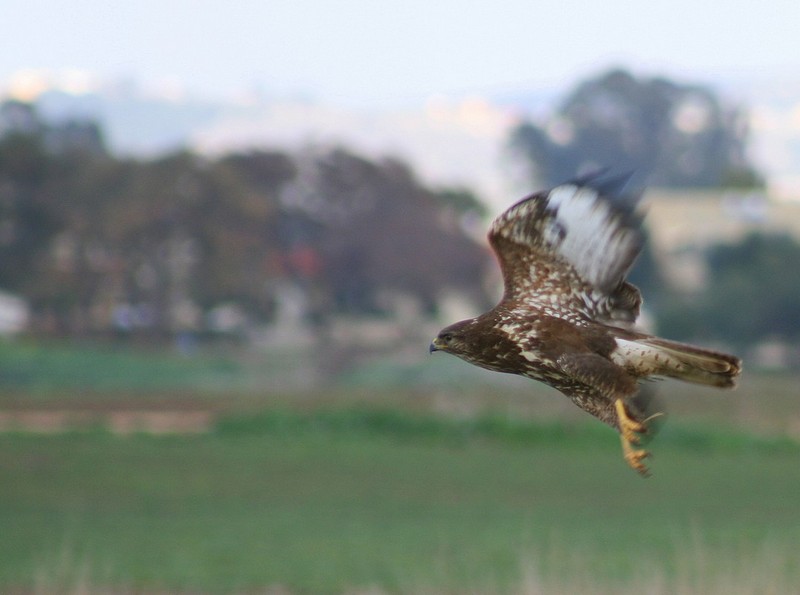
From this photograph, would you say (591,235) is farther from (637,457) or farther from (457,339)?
(637,457)

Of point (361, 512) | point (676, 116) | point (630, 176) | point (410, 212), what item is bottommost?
point (361, 512)

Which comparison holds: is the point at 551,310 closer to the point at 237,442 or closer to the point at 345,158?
the point at 237,442

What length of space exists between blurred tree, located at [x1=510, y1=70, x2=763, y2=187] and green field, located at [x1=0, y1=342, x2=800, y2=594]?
62.2 metres

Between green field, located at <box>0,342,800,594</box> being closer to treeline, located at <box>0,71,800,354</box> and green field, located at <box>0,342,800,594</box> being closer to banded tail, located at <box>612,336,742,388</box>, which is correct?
banded tail, located at <box>612,336,742,388</box>

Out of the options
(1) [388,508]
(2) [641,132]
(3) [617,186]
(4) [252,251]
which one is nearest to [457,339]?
(3) [617,186]

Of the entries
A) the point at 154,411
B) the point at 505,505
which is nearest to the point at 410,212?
the point at 154,411

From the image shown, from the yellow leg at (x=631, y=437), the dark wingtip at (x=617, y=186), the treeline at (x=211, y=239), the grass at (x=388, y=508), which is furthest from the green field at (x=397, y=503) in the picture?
the treeline at (x=211, y=239)

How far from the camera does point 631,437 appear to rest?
4.82 meters

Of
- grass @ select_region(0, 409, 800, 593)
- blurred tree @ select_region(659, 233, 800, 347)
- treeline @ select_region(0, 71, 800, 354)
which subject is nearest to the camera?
grass @ select_region(0, 409, 800, 593)

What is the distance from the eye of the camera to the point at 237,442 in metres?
34.3

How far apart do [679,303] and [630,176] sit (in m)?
55.5

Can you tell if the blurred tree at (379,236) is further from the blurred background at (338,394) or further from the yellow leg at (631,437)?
the yellow leg at (631,437)

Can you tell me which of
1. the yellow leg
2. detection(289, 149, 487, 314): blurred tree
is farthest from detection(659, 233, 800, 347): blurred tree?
the yellow leg

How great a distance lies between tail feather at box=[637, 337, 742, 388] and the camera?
5188 mm
